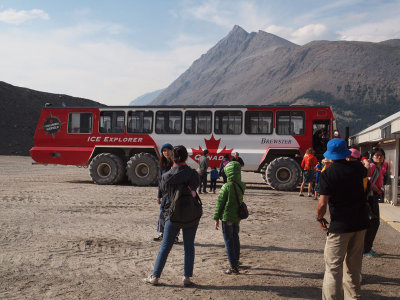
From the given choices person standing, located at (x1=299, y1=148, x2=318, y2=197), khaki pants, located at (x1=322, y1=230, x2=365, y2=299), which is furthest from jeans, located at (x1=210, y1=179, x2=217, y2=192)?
khaki pants, located at (x1=322, y1=230, x2=365, y2=299)

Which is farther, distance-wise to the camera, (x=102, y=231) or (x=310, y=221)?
(x=310, y=221)

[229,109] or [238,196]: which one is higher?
[229,109]

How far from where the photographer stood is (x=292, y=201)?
13461 mm

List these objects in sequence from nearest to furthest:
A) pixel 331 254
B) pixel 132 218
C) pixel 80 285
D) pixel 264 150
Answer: pixel 331 254 < pixel 80 285 < pixel 132 218 < pixel 264 150

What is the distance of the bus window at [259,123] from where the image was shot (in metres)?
A: 16.4

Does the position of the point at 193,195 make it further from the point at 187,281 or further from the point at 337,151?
the point at 337,151

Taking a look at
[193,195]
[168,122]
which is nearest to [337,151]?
[193,195]

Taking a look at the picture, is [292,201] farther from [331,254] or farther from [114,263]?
[331,254]

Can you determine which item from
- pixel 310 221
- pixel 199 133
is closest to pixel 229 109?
pixel 199 133

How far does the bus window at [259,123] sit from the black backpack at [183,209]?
38.1 ft

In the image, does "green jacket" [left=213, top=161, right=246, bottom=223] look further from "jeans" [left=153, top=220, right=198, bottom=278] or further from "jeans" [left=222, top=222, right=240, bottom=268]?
"jeans" [left=153, top=220, right=198, bottom=278]

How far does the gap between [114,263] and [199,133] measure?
1112cm

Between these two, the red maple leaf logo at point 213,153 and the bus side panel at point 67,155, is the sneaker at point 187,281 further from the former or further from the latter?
the bus side panel at point 67,155

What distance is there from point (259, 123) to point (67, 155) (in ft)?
26.1
